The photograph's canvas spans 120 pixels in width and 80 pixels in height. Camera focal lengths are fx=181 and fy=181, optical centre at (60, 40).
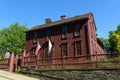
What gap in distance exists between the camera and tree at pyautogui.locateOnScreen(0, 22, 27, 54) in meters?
55.0

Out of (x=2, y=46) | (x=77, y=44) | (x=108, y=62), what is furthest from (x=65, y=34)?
(x=2, y=46)

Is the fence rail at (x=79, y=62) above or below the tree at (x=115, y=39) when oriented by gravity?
below

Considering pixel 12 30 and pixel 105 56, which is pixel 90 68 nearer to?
pixel 105 56

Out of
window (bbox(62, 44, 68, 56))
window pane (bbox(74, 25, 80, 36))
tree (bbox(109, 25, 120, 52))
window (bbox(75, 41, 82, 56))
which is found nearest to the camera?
window (bbox(75, 41, 82, 56))

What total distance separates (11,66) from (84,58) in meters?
11.3

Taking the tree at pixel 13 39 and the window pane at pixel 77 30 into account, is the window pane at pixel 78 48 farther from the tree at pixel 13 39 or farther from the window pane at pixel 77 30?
the tree at pixel 13 39

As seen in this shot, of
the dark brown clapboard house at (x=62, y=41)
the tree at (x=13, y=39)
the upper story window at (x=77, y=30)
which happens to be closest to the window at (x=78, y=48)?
the dark brown clapboard house at (x=62, y=41)

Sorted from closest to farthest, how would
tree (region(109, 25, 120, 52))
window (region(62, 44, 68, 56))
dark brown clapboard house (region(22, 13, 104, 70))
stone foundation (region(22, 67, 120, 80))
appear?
stone foundation (region(22, 67, 120, 80)) → dark brown clapboard house (region(22, 13, 104, 70)) → window (region(62, 44, 68, 56)) → tree (region(109, 25, 120, 52))

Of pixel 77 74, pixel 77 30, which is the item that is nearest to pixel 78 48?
pixel 77 30

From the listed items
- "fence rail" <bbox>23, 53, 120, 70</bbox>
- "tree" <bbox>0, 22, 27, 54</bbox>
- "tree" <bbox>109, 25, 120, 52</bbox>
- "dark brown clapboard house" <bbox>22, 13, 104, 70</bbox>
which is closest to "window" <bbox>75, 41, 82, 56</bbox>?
"dark brown clapboard house" <bbox>22, 13, 104, 70</bbox>

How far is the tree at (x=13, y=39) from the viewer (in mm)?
54969

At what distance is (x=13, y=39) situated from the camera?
55.1 m

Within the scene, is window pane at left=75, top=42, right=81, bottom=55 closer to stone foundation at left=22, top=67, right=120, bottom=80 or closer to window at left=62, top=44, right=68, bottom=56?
window at left=62, top=44, right=68, bottom=56

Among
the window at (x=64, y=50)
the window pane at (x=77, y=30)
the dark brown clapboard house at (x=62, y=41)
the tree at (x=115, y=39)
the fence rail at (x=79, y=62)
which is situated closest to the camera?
the fence rail at (x=79, y=62)
